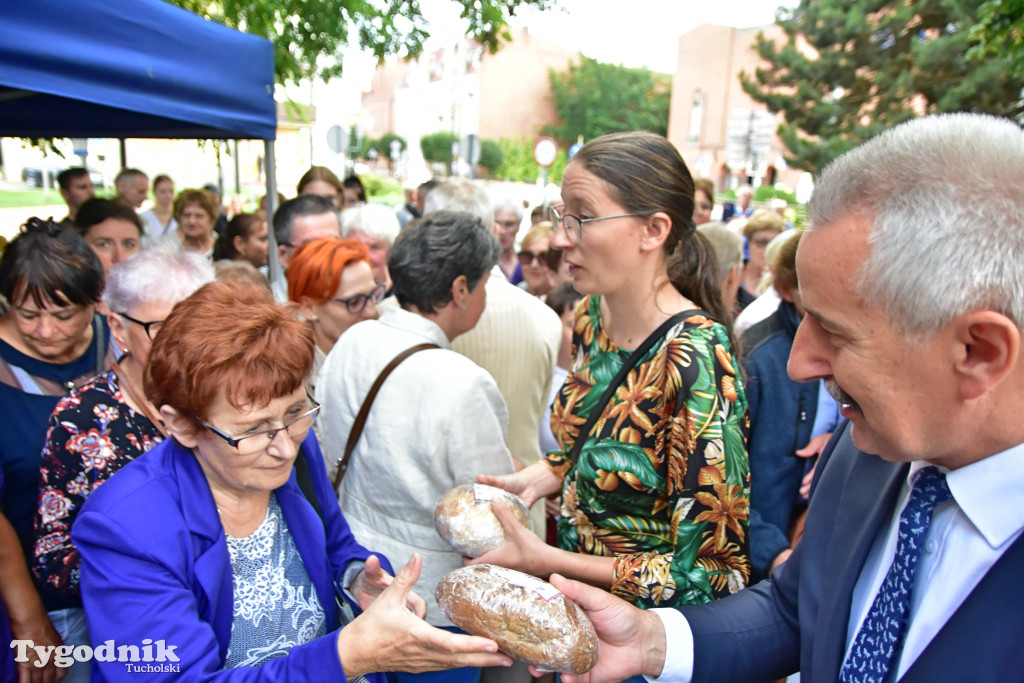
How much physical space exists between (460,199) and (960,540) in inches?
151

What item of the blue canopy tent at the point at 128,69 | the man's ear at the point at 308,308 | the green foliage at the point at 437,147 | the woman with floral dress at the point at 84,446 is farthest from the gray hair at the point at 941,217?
the green foliage at the point at 437,147

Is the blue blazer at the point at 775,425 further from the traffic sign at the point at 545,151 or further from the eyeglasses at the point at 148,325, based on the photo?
the traffic sign at the point at 545,151

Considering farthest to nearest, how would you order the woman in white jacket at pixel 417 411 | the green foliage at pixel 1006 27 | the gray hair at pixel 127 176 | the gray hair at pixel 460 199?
the gray hair at pixel 127 176
the green foliage at pixel 1006 27
the gray hair at pixel 460 199
the woman in white jacket at pixel 417 411

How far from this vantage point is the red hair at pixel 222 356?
163cm

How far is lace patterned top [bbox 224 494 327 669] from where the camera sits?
5.58 feet

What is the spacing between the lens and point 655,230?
2121 millimetres

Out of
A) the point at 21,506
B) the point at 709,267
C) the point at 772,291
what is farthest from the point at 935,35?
the point at 21,506

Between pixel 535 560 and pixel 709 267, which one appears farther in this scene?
pixel 709 267

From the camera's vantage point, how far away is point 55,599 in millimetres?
2143

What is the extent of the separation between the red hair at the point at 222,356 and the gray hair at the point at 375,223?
329cm

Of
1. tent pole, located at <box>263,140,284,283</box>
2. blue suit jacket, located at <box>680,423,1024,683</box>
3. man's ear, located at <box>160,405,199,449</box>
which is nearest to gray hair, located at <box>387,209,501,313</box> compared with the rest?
man's ear, located at <box>160,405,199,449</box>

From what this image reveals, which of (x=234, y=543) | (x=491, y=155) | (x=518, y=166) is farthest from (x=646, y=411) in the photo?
(x=518, y=166)

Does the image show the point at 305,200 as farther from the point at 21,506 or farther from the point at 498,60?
the point at 498,60

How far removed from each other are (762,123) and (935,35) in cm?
2645
